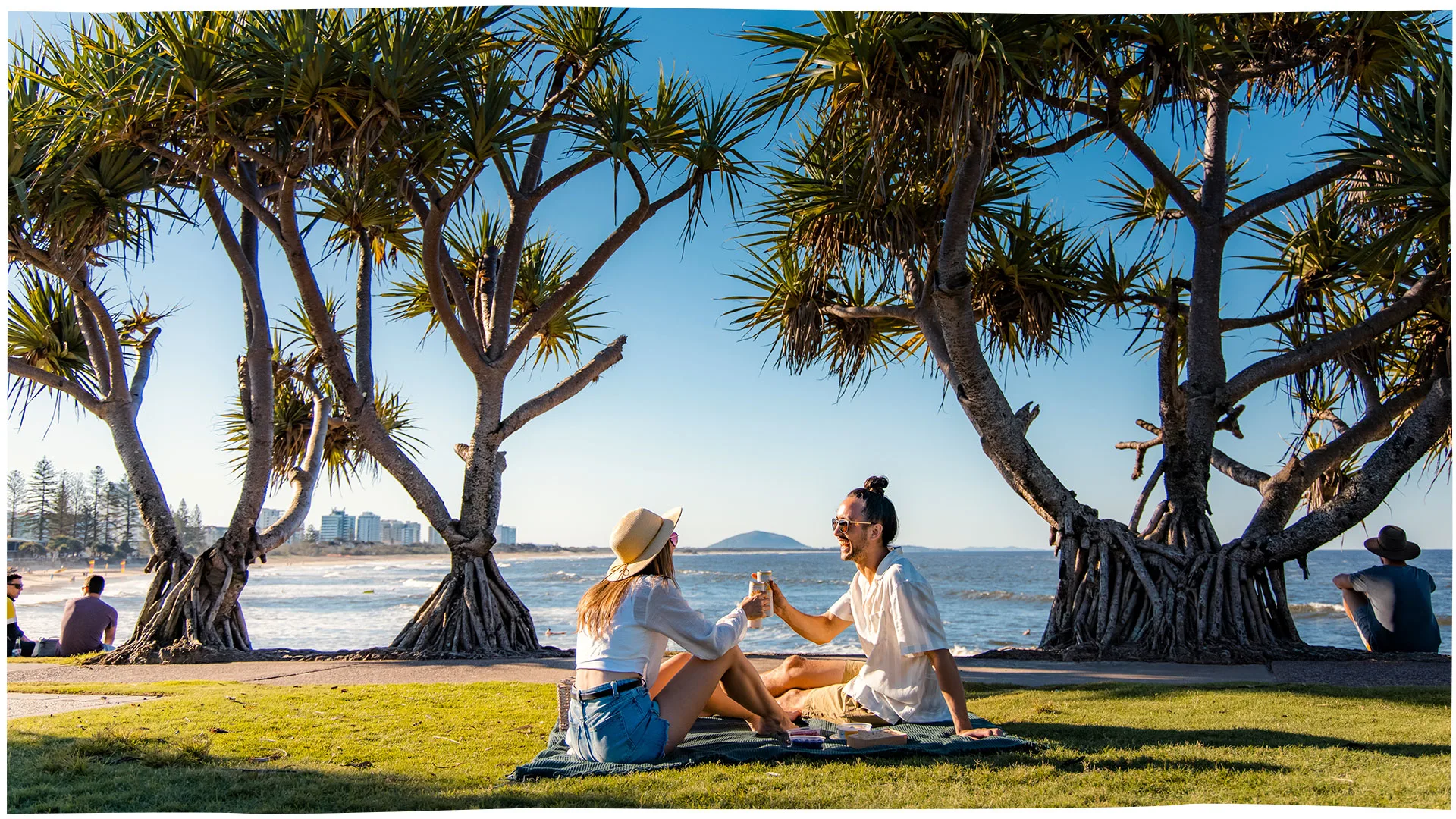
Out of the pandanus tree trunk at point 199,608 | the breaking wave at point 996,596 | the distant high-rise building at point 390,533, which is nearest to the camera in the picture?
the pandanus tree trunk at point 199,608

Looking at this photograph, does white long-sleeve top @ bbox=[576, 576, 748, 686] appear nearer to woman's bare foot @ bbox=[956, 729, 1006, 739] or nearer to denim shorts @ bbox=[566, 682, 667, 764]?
denim shorts @ bbox=[566, 682, 667, 764]

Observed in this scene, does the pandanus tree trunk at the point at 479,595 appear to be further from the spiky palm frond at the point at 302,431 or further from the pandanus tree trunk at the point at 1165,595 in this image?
the pandanus tree trunk at the point at 1165,595

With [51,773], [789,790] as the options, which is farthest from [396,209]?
[789,790]

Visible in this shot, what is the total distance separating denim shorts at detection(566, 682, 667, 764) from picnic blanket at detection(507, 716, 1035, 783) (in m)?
0.03

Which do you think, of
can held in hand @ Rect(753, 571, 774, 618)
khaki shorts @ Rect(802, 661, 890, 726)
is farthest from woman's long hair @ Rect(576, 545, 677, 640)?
khaki shorts @ Rect(802, 661, 890, 726)

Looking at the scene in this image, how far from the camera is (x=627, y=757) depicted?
3328mm

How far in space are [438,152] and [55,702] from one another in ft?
11.9

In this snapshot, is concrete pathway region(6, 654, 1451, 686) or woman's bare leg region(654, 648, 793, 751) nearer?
woman's bare leg region(654, 648, 793, 751)

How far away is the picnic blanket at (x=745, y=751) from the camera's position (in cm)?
327

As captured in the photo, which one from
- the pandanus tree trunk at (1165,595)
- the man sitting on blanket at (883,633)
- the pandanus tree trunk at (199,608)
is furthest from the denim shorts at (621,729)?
the pandanus tree trunk at (199,608)

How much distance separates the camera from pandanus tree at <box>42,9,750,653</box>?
580cm

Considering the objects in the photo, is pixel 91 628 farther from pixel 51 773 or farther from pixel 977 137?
pixel 977 137

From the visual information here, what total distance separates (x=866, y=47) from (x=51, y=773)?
16.8 feet

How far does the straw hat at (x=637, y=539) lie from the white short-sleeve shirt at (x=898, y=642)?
82cm
